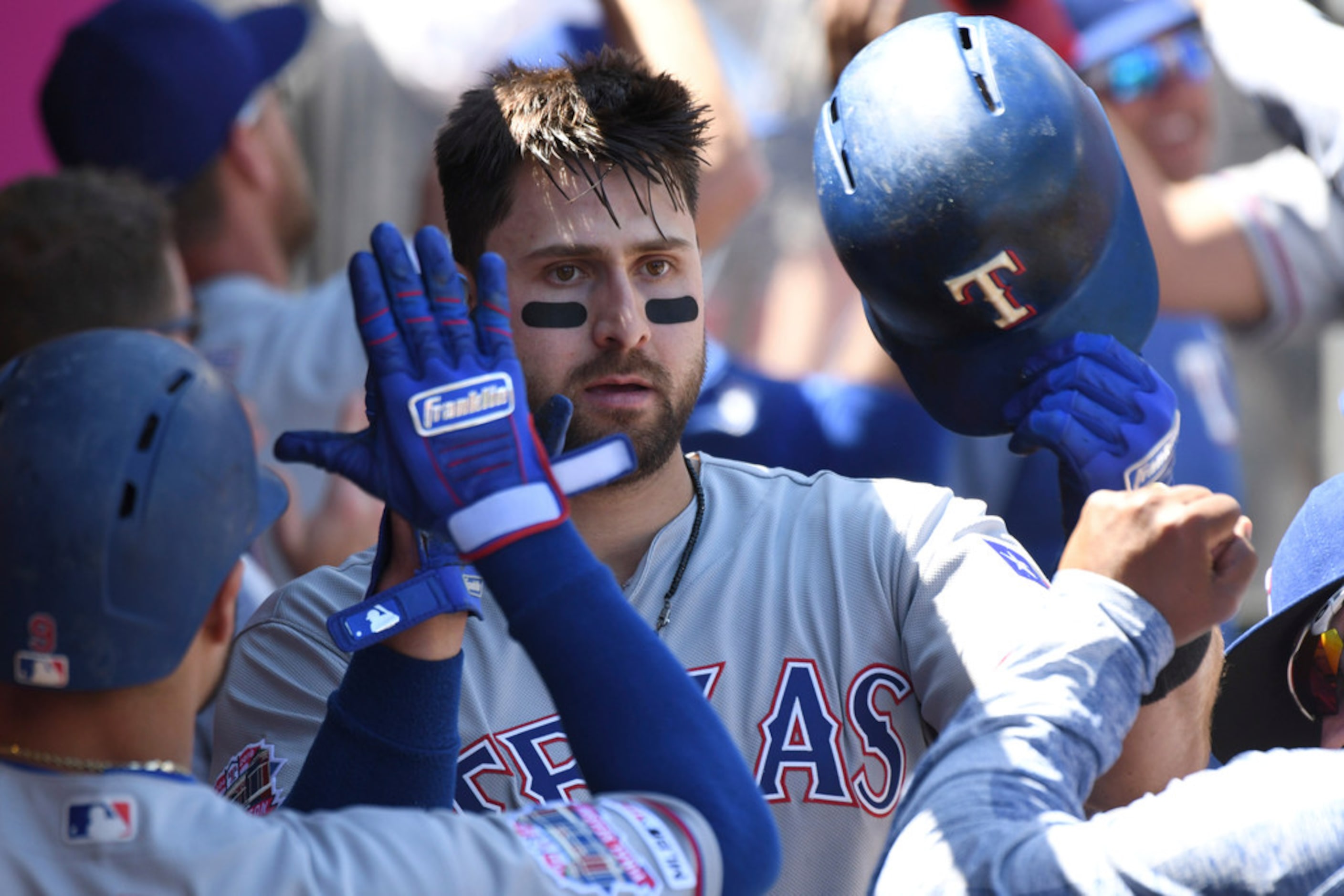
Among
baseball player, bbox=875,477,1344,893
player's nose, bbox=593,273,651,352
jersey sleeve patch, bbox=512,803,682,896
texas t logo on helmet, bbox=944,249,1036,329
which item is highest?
player's nose, bbox=593,273,651,352

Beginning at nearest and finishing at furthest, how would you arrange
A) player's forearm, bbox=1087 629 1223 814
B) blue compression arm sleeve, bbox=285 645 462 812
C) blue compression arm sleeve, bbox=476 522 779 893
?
blue compression arm sleeve, bbox=476 522 779 893 < blue compression arm sleeve, bbox=285 645 462 812 < player's forearm, bbox=1087 629 1223 814

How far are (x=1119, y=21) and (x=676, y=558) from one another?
8.66 feet

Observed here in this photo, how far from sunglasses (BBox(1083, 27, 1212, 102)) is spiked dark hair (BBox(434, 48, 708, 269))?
2132mm

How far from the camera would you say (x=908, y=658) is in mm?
2113

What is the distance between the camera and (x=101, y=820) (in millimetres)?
1462

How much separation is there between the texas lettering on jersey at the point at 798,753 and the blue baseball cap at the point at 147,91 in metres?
2.72

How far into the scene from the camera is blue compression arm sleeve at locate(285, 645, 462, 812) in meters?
1.84

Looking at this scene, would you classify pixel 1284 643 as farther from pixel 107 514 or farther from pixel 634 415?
pixel 107 514

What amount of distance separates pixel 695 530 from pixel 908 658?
0.40 meters

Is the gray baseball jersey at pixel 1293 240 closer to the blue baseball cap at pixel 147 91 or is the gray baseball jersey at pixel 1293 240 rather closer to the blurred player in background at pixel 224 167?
the blurred player in background at pixel 224 167

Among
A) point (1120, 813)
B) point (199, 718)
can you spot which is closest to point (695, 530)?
point (1120, 813)

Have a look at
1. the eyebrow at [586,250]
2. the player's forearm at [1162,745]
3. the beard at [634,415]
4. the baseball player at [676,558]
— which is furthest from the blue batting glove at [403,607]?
the player's forearm at [1162,745]

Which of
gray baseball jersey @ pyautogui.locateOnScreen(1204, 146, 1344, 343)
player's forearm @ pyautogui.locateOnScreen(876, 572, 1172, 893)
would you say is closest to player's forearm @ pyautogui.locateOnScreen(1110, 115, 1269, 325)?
gray baseball jersey @ pyautogui.locateOnScreen(1204, 146, 1344, 343)

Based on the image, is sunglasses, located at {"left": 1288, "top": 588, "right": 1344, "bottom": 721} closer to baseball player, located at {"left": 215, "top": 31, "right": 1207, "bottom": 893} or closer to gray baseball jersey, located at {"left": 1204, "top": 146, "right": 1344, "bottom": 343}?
baseball player, located at {"left": 215, "top": 31, "right": 1207, "bottom": 893}
